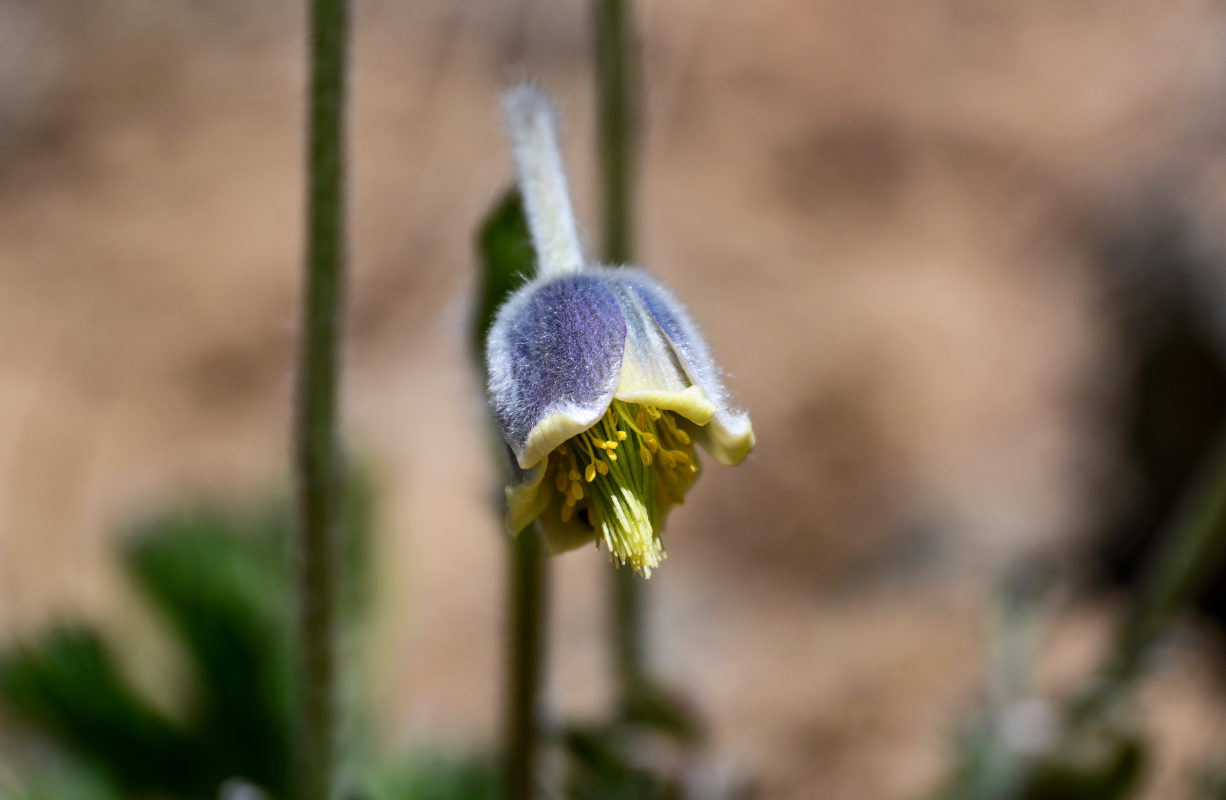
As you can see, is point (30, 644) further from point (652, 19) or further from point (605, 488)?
point (652, 19)

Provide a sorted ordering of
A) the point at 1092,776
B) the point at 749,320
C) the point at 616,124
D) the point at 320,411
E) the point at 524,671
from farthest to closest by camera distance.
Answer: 1. the point at 749,320
2. the point at 1092,776
3. the point at 616,124
4. the point at 524,671
5. the point at 320,411

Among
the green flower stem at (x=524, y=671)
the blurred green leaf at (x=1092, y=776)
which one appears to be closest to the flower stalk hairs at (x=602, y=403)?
the green flower stem at (x=524, y=671)

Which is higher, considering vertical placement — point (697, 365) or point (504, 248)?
point (504, 248)

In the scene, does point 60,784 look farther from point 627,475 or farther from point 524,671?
point 627,475

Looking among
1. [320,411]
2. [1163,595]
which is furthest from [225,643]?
[1163,595]

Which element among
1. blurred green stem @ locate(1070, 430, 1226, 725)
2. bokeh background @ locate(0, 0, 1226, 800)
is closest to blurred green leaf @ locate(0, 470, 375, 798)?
bokeh background @ locate(0, 0, 1226, 800)

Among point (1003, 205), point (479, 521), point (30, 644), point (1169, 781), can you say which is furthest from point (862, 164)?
point (30, 644)
